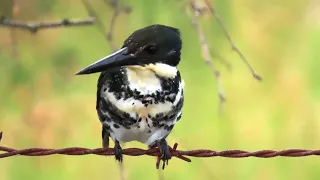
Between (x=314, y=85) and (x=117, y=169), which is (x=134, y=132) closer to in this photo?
(x=117, y=169)

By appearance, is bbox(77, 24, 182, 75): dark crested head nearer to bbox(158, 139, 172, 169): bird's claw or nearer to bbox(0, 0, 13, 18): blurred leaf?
bbox(158, 139, 172, 169): bird's claw

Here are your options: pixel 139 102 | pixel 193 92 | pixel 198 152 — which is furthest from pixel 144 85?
pixel 193 92

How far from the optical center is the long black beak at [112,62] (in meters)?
1.04

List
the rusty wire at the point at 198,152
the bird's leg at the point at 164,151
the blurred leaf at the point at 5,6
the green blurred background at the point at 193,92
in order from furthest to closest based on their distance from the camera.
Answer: the green blurred background at the point at 193,92 < the blurred leaf at the point at 5,6 < the bird's leg at the point at 164,151 < the rusty wire at the point at 198,152

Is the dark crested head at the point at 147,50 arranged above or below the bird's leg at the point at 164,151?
above

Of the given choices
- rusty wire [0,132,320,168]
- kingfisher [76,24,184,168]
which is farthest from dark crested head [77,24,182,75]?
rusty wire [0,132,320,168]

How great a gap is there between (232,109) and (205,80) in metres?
0.13

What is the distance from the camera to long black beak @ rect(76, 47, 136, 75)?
104 cm

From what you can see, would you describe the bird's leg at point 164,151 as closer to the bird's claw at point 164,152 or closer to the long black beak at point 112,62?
the bird's claw at point 164,152

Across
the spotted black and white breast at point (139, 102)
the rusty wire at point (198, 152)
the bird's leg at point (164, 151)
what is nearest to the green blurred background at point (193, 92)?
the bird's leg at point (164, 151)

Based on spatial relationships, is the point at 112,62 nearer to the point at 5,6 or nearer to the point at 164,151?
the point at 164,151

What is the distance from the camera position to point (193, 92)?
2.04 metres

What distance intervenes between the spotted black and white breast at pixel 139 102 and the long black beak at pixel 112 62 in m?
0.04

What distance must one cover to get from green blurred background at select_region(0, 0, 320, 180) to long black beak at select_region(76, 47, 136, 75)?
839 millimetres
